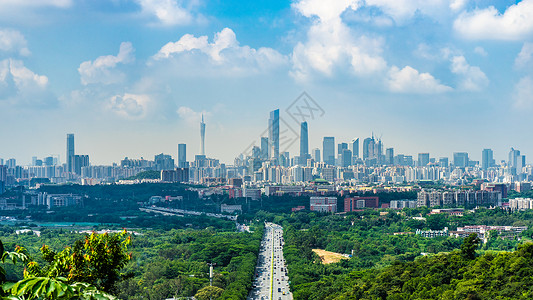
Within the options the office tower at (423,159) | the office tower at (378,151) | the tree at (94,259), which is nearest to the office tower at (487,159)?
the office tower at (423,159)

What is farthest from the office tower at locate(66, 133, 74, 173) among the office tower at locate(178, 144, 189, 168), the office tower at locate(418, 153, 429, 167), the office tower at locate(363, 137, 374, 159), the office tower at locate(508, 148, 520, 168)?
the office tower at locate(508, 148, 520, 168)

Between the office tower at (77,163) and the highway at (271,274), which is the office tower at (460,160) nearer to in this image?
the office tower at (77,163)

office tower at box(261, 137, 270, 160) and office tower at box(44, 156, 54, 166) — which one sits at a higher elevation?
office tower at box(261, 137, 270, 160)

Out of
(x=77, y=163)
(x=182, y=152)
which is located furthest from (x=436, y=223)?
(x=182, y=152)

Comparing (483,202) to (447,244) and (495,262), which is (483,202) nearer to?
(447,244)

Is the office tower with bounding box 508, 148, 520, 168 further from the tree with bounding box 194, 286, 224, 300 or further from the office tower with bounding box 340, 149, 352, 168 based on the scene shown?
the tree with bounding box 194, 286, 224, 300

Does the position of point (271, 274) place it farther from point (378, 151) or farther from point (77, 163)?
point (378, 151)
